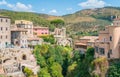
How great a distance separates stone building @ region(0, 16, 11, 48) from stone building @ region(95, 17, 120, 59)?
27.8 m

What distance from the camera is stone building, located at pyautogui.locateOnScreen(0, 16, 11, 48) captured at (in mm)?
76438

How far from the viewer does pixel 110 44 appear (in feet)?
183

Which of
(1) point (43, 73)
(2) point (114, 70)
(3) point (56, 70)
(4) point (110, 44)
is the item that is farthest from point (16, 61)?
(2) point (114, 70)

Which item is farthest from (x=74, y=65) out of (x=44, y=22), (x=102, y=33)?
(x=44, y=22)

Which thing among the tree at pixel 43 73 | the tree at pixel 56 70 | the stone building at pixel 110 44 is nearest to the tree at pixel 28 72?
the tree at pixel 43 73

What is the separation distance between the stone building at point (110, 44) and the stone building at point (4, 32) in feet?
91.3

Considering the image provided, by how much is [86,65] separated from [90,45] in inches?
345

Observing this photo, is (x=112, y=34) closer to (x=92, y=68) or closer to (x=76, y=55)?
(x=92, y=68)

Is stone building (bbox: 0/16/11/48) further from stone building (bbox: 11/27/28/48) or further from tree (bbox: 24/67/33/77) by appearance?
tree (bbox: 24/67/33/77)

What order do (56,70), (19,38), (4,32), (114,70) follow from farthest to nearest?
(19,38)
(4,32)
(56,70)
(114,70)

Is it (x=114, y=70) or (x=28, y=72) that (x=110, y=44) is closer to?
(x=114, y=70)

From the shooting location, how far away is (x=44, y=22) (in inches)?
5364

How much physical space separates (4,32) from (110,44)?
107 feet

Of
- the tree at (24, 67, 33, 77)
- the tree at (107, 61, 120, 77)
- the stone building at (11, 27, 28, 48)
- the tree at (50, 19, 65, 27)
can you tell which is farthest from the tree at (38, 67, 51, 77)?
the tree at (50, 19, 65, 27)
